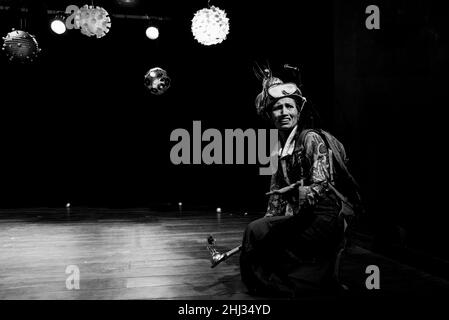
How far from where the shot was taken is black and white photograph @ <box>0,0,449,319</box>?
297 cm

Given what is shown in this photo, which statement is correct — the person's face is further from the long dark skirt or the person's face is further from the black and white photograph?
the long dark skirt

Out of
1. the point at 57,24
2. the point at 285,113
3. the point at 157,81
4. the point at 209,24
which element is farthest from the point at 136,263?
the point at 57,24

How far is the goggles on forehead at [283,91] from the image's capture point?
3.06 meters

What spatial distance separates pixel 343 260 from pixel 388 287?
91 centimetres

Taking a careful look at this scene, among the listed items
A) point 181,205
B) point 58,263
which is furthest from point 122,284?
point 181,205

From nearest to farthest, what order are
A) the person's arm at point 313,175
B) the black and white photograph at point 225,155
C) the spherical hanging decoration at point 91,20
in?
the person's arm at point 313,175
the black and white photograph at point 225,155
the spherical hanging decoration at point 91,20

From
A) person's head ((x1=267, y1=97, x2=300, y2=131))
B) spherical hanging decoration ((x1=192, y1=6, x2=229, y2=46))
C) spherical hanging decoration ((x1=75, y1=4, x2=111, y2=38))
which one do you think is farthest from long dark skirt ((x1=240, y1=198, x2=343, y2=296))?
spherical hanging decoration ((x1=75, y1=4, x2=111, y2=38))

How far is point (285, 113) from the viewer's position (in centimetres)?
307

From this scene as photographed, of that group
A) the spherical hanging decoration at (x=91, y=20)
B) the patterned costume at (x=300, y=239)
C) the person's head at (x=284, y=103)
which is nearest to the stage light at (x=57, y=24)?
the spherical hanging decoration at (x=91, y=20)

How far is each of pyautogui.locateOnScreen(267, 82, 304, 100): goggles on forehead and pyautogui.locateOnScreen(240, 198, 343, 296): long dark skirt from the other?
83 centimetres

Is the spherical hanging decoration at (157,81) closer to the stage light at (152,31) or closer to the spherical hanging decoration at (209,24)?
the stage light at (152,31)

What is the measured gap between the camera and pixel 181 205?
892 centimetres

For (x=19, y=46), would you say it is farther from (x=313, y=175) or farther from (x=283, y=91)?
(x=313, y=175)

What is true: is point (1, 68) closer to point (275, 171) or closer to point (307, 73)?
point (307, 73)
